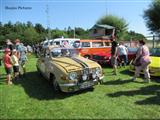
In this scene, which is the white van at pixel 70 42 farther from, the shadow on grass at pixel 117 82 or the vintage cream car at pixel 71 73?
the vintage cream car at pixel 71 73

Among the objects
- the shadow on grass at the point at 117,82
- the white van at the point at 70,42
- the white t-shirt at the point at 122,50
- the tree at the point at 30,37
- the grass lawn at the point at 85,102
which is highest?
the tree at the point at 30,37

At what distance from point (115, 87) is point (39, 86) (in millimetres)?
3092

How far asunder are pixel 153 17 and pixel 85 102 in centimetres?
3763

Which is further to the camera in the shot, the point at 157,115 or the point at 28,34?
the point at 28,34

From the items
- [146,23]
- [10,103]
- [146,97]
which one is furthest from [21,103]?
[146,23]

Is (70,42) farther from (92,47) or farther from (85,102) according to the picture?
(85,102)

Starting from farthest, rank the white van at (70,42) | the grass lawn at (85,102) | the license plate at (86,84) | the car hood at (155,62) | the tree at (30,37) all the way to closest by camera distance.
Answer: the tree at (30,37), the white van at (70,42), the car hood at (155,62), the license plate at (86,84), the grass lawn at (85,102)

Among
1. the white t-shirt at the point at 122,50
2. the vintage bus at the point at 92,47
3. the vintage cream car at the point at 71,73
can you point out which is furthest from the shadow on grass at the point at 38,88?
the vintage bus at the point at 92,47

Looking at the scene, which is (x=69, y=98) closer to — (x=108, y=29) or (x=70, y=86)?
(x=70, y=86)

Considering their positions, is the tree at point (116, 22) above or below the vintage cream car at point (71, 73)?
above

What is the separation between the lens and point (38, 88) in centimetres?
945

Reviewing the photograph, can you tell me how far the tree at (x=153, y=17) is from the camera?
4131cm

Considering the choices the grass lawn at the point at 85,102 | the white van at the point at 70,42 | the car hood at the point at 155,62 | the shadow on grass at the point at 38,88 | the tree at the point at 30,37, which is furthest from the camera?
the tree at the point at 30,37

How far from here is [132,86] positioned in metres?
9.23
